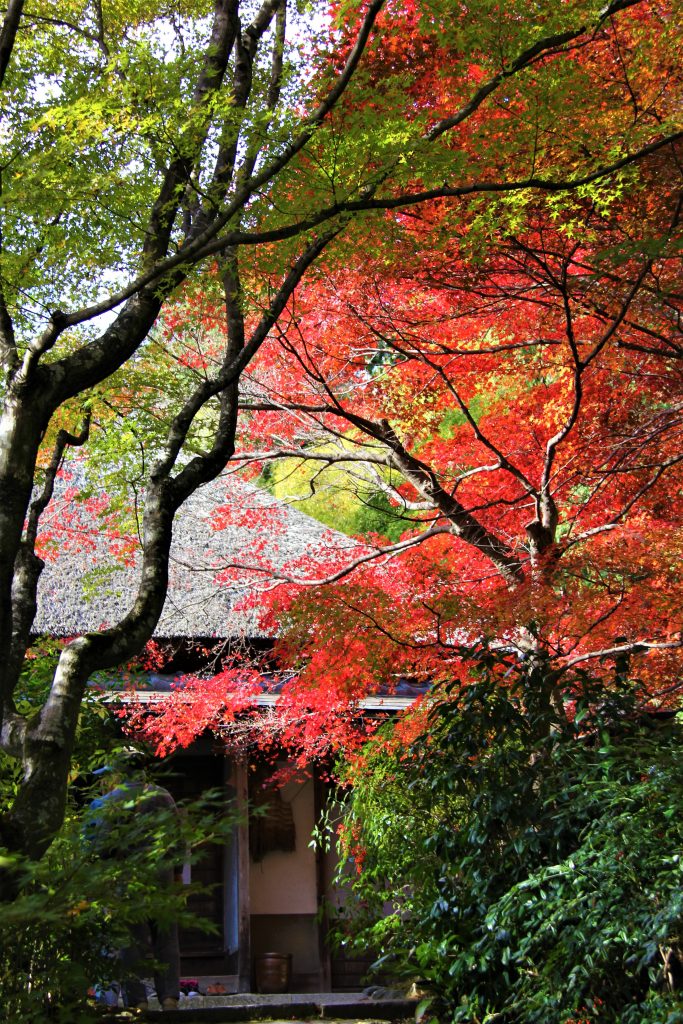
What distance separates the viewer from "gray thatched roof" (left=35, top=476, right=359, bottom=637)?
29.8ft

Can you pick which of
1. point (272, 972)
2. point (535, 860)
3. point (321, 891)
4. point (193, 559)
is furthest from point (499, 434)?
point (272, 972)

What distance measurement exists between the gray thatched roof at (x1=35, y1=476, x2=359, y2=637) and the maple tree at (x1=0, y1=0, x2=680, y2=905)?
2.81 m

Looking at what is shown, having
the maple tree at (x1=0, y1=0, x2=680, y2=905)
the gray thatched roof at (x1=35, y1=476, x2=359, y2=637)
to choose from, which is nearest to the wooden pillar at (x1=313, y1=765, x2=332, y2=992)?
the gray thatched roof at (x1=35, y1=476, x2=359, y2=637)

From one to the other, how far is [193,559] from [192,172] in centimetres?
638

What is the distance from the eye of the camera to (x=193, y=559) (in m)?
10.8

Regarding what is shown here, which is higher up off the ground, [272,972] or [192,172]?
[192,172]

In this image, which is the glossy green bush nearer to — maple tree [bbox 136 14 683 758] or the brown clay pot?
maple tree [bbox 136 14 683 758]

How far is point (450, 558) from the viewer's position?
27.9 feet

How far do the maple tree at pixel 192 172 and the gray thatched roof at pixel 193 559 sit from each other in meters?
2.81

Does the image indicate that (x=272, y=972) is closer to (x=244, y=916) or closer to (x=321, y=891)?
(x=244, y=916)

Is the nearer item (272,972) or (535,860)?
(535,860)

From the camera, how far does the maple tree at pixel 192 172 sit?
3.96m

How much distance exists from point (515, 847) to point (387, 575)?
3558 mm

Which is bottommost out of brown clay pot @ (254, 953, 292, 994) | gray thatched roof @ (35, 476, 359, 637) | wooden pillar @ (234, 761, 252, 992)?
brown clay pot @ (254, 953, 292, 994)
